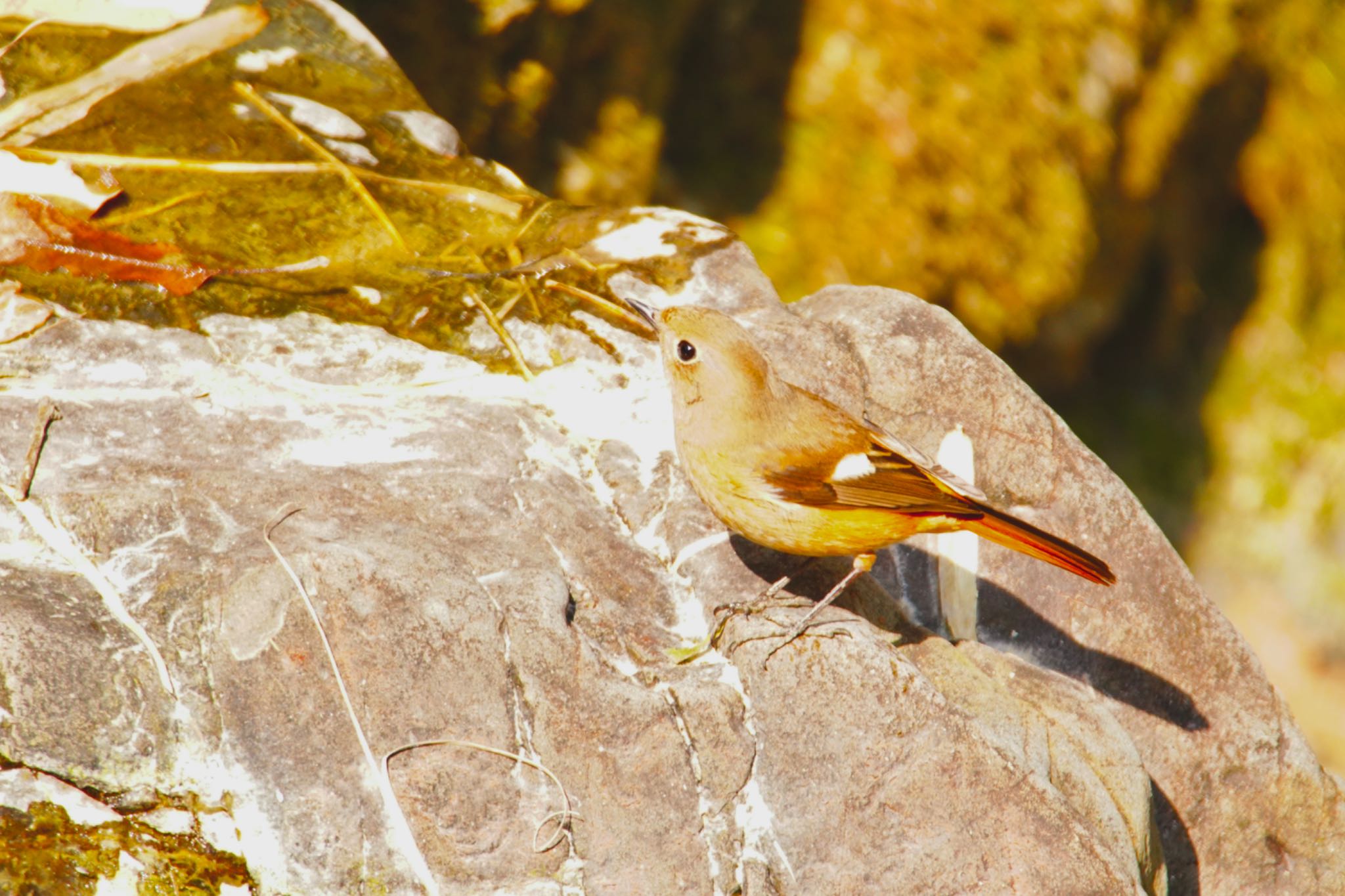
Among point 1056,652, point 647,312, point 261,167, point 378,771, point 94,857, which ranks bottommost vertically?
point 94,857

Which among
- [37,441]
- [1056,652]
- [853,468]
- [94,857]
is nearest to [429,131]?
[37,441]

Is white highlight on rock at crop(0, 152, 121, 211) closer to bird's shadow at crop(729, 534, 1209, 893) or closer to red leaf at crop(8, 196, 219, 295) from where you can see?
red leaf at crop(8, 196, 219, 295)

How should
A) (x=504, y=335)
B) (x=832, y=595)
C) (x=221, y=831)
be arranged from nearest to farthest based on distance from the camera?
(x=221, y=831), (x=832, y=595), (x=504, y=335)

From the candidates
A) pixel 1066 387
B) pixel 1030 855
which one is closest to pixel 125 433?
pixel 1030 855

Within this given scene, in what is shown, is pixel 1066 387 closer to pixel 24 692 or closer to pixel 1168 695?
pixel 1168 695

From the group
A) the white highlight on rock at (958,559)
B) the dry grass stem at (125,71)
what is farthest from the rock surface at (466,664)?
the dry grass stem at (125,71)

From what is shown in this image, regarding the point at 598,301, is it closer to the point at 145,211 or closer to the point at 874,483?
the point at 874,483

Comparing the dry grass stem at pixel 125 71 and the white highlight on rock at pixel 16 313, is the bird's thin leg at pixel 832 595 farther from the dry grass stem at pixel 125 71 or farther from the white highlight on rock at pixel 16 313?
the dry grass stem at pixel 125 71
